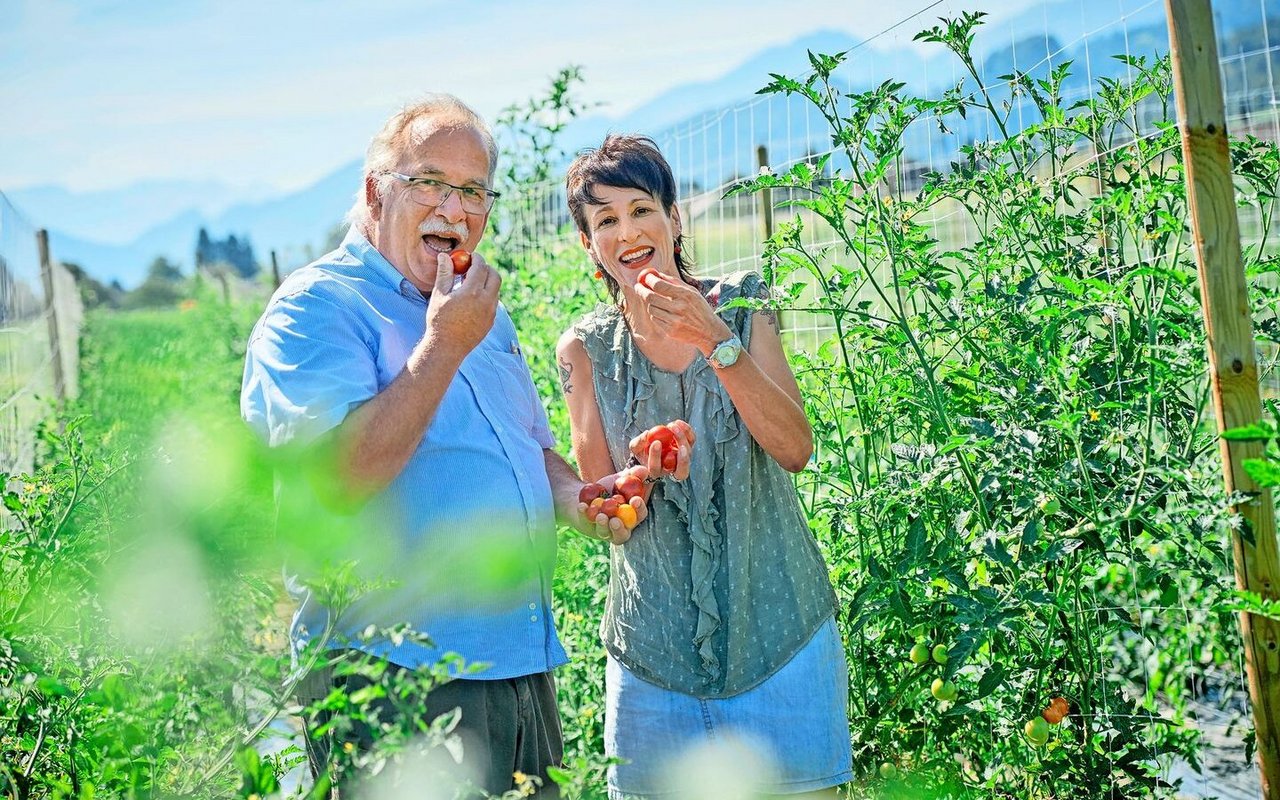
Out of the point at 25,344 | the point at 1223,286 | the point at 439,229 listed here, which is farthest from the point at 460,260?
the point at 25,344

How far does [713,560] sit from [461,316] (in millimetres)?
661

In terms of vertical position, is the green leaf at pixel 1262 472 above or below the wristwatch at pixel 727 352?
below

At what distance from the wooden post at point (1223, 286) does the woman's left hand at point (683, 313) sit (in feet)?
2.53

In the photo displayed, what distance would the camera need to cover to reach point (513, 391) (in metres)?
2.32

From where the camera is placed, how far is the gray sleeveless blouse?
7.14ft

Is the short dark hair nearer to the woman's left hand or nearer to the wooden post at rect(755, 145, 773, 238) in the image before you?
the woman's left hand

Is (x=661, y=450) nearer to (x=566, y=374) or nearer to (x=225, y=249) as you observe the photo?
(x=566, y=374)

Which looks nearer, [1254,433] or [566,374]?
[1254,433]

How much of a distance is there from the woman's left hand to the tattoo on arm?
376mm

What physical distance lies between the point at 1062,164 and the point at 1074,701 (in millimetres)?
1003

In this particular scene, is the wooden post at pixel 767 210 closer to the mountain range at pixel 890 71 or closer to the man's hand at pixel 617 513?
the mountain range at pixel 890 71

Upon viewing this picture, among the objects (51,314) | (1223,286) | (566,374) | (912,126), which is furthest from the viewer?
(51,314)

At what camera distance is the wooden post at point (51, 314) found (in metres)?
8.43

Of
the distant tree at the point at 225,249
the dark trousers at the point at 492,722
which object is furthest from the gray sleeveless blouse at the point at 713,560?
the distant tree at the point at 225,249
